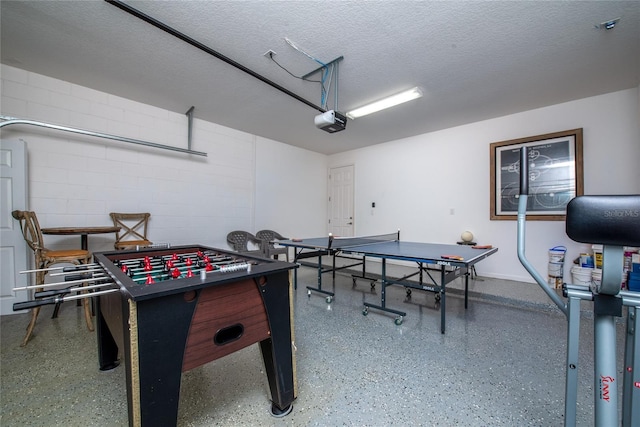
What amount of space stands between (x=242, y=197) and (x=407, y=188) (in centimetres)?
356

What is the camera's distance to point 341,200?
22.3 feet

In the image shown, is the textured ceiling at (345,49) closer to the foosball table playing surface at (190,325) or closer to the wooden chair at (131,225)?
the wooden chair at (131,225)

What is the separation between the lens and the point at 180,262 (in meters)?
1.83

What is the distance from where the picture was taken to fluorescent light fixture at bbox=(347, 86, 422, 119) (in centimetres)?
344

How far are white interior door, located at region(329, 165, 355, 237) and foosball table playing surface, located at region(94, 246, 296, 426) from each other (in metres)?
5.09

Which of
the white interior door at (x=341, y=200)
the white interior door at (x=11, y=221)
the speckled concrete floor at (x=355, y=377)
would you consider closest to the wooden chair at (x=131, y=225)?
the white interior door at (x=11, y=221)

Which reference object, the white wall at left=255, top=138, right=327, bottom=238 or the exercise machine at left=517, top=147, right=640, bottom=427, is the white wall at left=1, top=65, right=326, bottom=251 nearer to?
the white wall at left=255, top=138, right=327, bottom=238

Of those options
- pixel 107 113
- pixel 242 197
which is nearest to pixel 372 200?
pixel 242 197

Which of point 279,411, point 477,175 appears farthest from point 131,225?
point 477,175

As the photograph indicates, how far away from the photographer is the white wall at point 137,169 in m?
3.21

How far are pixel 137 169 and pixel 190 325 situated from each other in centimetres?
388

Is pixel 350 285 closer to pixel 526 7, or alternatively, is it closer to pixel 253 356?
pixel 253 356

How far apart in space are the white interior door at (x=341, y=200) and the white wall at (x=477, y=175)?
0.24m

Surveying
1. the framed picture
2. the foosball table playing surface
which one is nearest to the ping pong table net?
the foosball table playing surface
